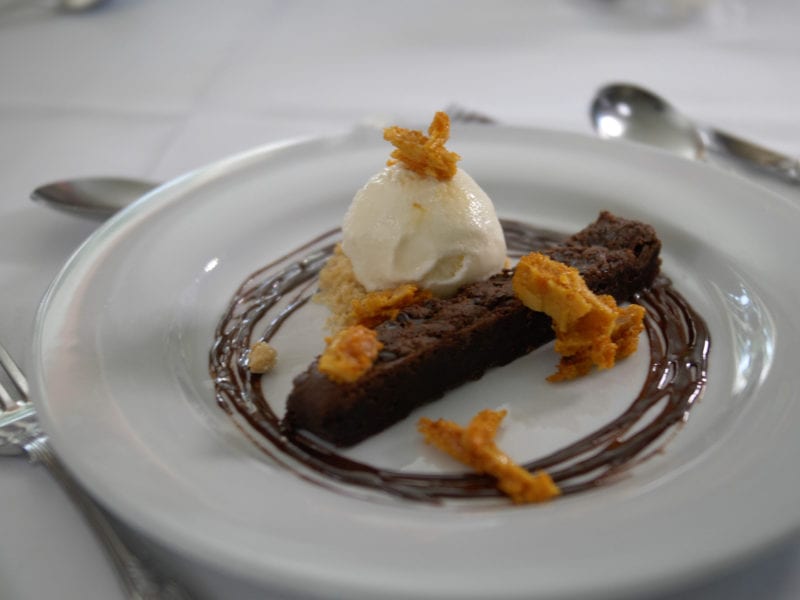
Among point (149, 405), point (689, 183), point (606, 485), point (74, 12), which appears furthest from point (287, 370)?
point (74, 12)

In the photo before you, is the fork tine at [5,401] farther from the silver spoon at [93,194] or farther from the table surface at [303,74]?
the silver spoon at [93,194]

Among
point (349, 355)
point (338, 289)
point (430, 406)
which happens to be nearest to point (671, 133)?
point (338, 289)

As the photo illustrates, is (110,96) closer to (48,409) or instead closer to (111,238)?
(111,238)

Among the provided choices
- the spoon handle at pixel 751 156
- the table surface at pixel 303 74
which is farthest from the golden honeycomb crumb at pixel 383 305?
the spoon handle at pixel 751 156

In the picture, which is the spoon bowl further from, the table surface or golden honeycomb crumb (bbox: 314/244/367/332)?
golden honeycomb crumb (bbox: 314/244/367/332)

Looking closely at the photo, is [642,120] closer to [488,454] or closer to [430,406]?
[430,406]
